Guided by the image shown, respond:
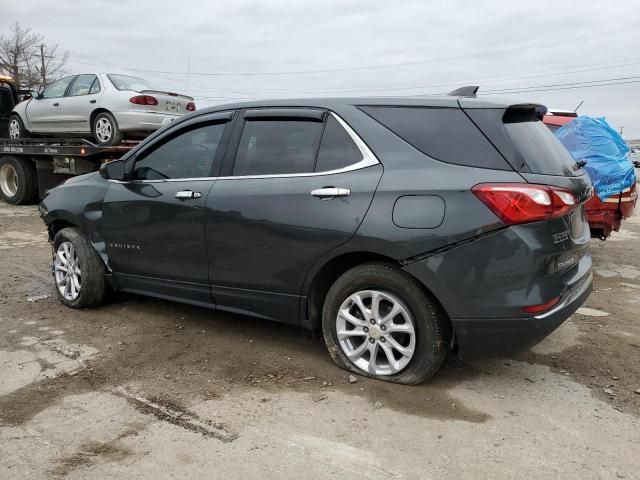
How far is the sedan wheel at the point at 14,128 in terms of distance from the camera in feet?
40.9

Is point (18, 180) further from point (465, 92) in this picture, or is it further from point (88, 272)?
point (465, 92)

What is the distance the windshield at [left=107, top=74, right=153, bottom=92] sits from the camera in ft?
33.0

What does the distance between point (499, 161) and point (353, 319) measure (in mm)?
1258

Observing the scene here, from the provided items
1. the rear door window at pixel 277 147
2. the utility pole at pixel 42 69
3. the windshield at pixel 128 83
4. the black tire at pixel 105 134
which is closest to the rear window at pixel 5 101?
the black tire at pixel 105 134

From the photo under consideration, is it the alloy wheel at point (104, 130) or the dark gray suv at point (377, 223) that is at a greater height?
the alloy wheel at point (104, 130)

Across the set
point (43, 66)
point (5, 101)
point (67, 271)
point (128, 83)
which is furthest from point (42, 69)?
point (67, 271)

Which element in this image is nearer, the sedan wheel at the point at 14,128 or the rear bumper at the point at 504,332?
the rear bumper at the point at 504,332

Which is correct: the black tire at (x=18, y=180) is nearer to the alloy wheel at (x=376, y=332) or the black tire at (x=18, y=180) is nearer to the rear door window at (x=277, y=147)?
the rear door window at (x=277, y=147)

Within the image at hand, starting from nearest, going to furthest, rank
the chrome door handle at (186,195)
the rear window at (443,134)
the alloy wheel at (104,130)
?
the rear window at (443,134) < the chrome door handle at (186,195) < the alloy wheel at (104,130)

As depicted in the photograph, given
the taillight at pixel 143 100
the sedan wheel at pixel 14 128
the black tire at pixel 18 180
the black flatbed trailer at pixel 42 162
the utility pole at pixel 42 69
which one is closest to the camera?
the taillight at pixel 143 100

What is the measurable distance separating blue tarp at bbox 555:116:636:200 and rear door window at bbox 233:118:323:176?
12.8 ft

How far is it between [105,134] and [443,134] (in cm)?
844

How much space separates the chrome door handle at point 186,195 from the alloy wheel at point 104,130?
673 cm

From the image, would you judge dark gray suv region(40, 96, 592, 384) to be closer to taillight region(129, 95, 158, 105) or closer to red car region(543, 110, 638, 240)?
red car region(543, 110, 638, 240)
